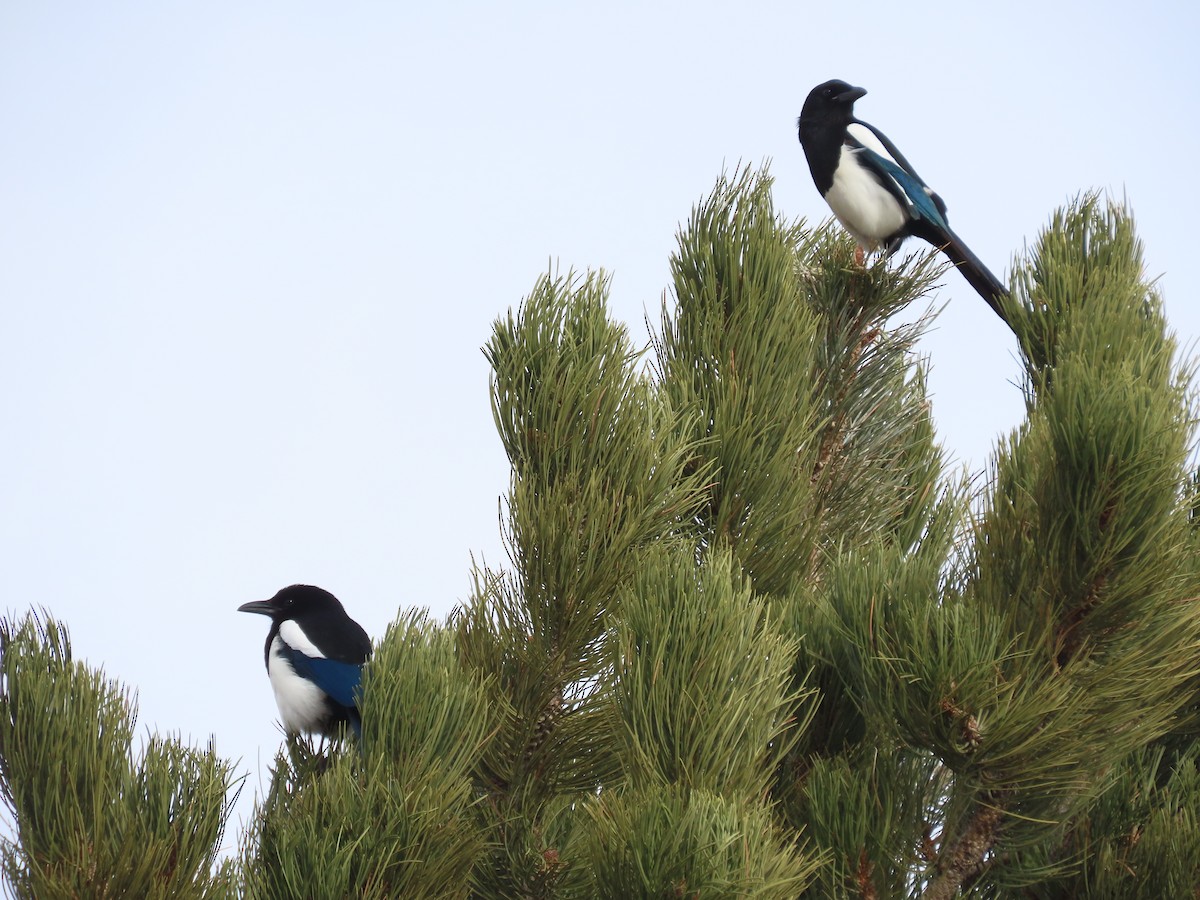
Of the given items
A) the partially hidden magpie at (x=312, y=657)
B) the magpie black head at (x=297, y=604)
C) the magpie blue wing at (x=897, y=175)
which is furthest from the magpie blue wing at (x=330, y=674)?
the magpie blue wing at (x=897, y=175)

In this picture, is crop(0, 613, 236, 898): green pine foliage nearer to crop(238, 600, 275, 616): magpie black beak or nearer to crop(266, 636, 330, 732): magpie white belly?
crop(266, 636, 330, 732): magpie white belly

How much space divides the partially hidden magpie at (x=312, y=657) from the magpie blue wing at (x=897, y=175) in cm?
255

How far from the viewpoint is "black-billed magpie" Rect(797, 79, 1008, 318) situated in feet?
16.0

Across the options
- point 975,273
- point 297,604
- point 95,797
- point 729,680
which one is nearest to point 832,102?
point 975,273

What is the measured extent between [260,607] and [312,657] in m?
0.66

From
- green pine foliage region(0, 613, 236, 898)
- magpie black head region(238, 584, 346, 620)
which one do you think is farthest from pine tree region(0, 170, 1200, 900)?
magpie black head region(238, 584, 346, 620)

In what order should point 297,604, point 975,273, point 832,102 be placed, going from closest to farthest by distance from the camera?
point 297,604, point 975,273, point 832,102

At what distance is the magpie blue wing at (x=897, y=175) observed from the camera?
4.90 metres

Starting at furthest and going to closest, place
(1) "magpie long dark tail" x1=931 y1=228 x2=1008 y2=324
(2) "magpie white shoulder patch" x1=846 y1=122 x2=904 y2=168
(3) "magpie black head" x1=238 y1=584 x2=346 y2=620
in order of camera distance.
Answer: (2) "magpie white shoulder patch" x1=846 y1=122 x2=904 y2=168, (1) "magpie long dark tail" x1=931 y1=228 x2=1008 y2=324, (3) "magpie black head" x1=238 y1=584 x2=346 y2=620

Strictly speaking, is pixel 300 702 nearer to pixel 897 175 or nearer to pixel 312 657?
pixel 312 657

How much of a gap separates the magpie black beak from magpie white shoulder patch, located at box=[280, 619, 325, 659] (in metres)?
0.30

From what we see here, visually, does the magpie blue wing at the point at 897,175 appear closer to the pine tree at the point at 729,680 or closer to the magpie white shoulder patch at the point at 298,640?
the pine tree at the point at 729,680

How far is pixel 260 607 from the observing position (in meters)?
4.18

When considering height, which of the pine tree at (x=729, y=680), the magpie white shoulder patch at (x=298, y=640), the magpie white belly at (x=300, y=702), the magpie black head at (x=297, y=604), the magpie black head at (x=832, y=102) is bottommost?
the pine tree at (x=729, y=680)
